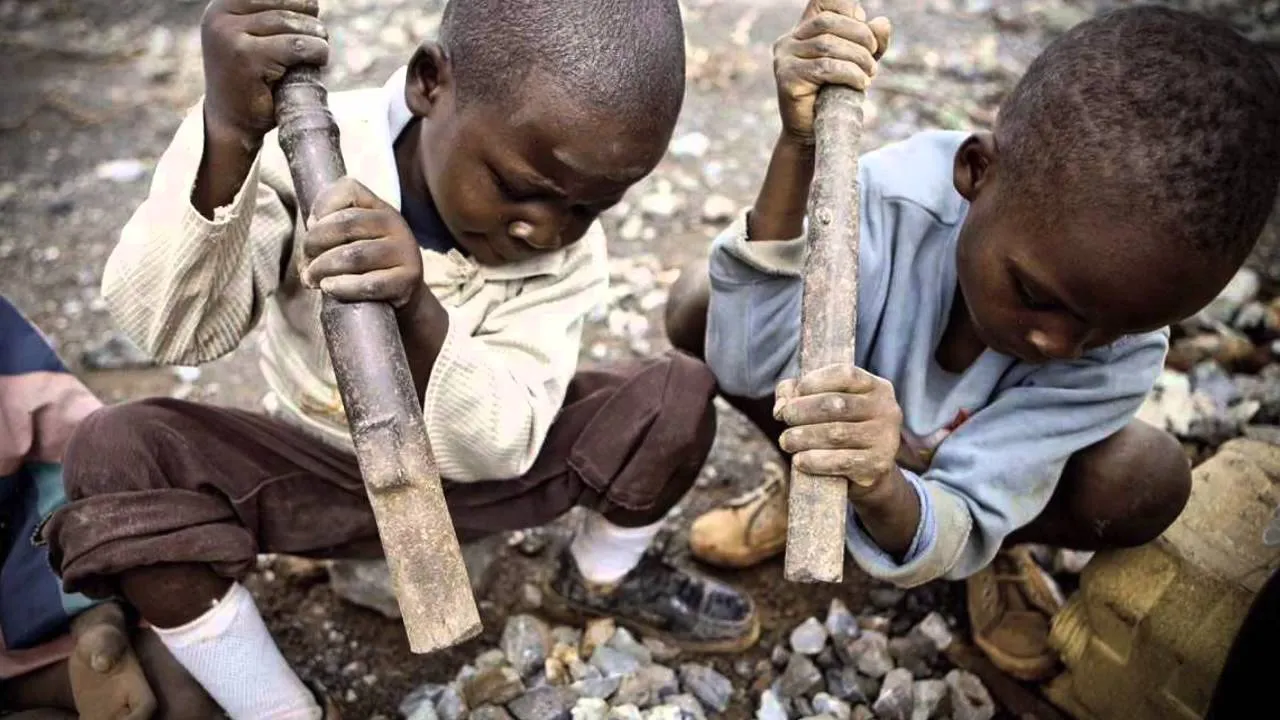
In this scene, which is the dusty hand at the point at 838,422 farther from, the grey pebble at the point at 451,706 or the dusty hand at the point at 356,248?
the grey pebble at the point at 451,706

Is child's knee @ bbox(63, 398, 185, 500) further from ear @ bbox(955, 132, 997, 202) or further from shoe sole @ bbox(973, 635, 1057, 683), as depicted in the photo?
shoe sole @ bbox(973, 635, 1057, 683)

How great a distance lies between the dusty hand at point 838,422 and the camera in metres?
1.43

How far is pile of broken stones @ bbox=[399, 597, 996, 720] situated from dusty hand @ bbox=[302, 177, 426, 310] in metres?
1.04

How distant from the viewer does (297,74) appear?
1578 mm

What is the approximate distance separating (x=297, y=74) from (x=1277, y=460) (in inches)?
78.5

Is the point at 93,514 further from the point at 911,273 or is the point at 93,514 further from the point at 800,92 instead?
the point at 911,273

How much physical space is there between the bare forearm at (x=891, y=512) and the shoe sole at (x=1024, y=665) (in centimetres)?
68

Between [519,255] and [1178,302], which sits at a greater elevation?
[1178,302]

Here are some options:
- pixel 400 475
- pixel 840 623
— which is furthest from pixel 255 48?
pixel 840 623

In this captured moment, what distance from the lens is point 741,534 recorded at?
8.41ft

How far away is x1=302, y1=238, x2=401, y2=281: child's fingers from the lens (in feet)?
4.52

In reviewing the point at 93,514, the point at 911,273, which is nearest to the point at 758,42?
the point at 911,273

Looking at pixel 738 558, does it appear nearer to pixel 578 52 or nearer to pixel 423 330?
pixel 423 330

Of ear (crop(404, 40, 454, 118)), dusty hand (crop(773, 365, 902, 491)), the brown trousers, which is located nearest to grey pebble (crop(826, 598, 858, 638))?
the brown trousers
